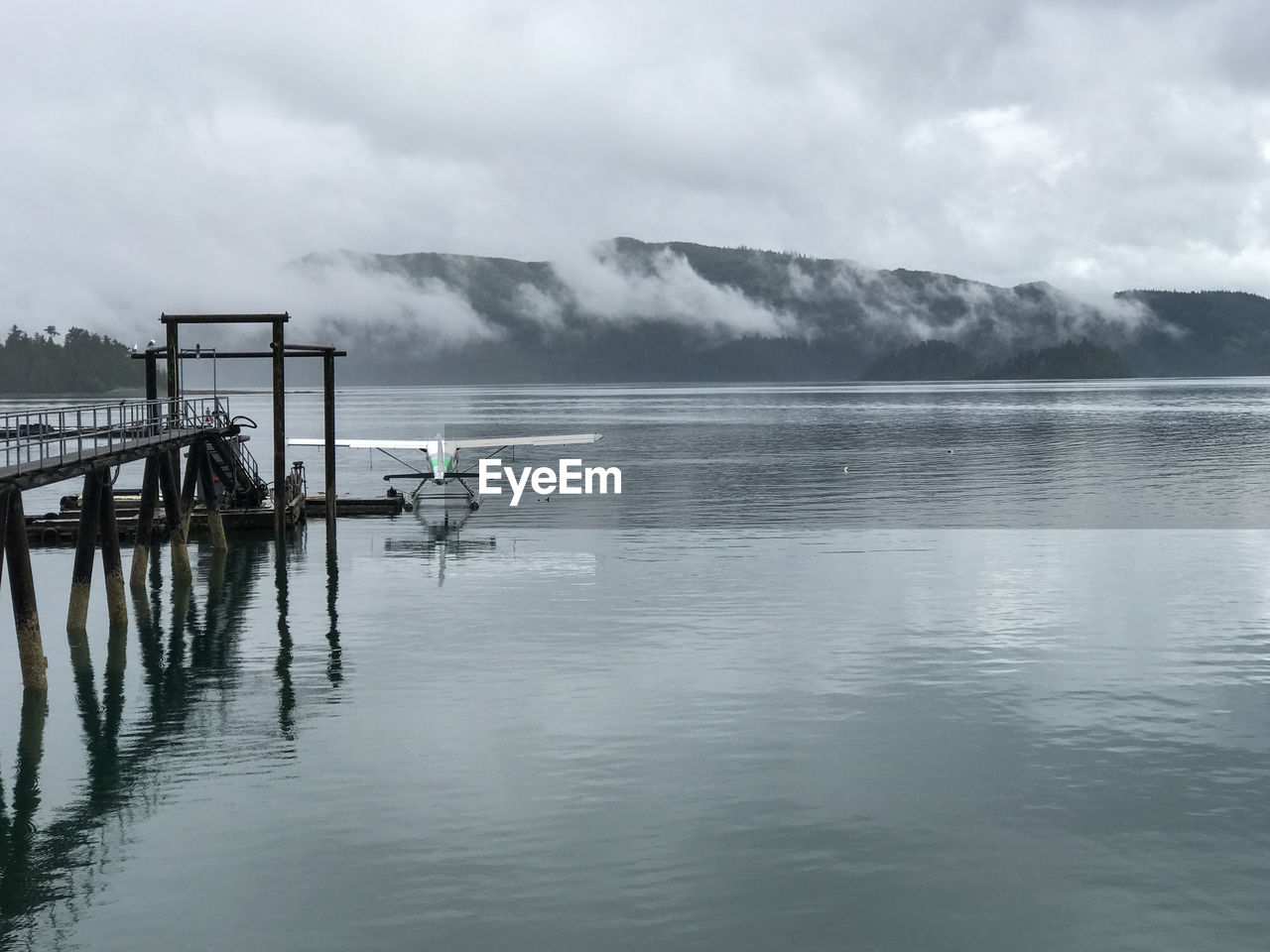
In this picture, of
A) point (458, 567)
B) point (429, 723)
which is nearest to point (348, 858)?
point (429, 723)

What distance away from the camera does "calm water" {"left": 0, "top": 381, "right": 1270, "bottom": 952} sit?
18.5 m

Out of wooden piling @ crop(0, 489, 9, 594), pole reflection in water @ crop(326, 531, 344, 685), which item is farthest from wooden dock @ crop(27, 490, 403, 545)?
wooden piling @ crop(0, 489, 9, 594)

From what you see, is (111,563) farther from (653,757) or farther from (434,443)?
(434,443)

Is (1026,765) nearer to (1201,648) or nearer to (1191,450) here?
(1201,648)

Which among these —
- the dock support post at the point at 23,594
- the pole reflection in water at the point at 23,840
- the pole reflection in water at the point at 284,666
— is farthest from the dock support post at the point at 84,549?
the pole reflection in water at the point at 23,840

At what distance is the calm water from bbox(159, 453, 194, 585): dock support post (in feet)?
3.69

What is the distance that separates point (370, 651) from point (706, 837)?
17230 mm

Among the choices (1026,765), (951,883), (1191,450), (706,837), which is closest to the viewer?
(951,883)

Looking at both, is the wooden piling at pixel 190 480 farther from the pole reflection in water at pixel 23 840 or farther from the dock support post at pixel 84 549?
the pole reflection in water at pixel 23 840

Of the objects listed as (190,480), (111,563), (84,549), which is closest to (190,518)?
(190,480)

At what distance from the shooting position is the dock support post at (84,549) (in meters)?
37.3

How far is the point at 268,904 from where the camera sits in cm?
1875

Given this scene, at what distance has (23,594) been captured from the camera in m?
29.8

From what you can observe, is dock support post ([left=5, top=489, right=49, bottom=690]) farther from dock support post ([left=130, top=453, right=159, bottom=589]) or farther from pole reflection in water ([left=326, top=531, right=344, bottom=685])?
dock support post ([left=130, top=453, right=159, bottom=589])
